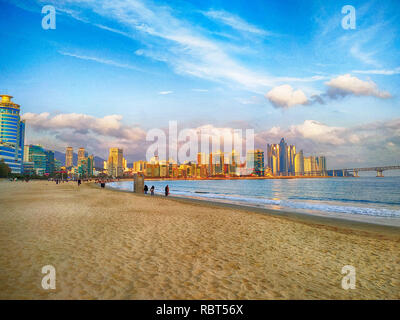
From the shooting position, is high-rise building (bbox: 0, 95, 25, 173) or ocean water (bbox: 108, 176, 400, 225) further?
high-rise building (bbox: 0, 95, 25, 173)

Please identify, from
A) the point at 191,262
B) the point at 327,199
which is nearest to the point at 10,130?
the point at 327,199

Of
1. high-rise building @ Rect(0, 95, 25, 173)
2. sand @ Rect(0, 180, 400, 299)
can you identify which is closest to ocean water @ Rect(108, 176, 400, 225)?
sand @ Rect(0, 180, 400, 299)

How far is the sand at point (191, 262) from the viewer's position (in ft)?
14.0

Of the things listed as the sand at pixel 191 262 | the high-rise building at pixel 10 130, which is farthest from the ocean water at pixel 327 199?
the high-rise building at pixel 10 130

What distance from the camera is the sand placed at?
4.28 m

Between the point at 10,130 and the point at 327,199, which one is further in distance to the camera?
the point at 10,130

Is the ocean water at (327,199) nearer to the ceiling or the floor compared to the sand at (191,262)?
nearer to the floor

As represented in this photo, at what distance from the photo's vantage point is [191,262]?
5.85 metres

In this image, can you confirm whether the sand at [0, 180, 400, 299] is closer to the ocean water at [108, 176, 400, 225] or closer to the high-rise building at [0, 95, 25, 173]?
the ocean water at [108, 176, 400, 225]

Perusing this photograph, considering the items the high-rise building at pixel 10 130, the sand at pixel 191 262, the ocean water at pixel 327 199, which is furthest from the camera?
the high-rise building at pixel 10 130

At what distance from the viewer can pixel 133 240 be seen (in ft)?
25.8

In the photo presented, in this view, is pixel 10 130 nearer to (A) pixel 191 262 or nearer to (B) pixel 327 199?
(B) pixel 327 199

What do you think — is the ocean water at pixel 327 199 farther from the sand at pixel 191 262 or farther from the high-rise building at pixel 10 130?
the high-rise building at pixel 10 130
